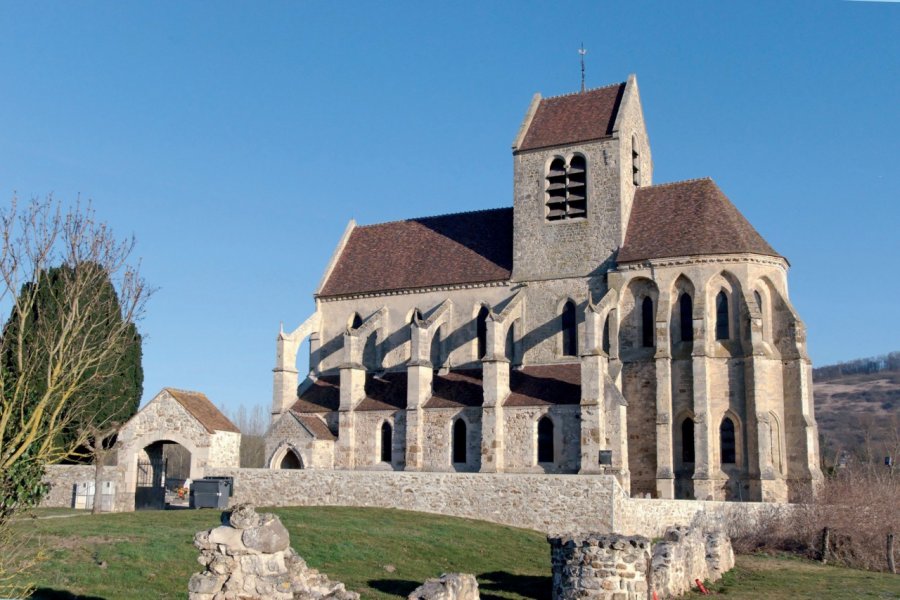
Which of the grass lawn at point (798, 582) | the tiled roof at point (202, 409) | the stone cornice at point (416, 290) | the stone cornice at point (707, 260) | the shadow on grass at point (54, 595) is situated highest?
the stone cornice at point (707, 260)

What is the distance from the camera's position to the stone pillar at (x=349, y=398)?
3906 centimetres

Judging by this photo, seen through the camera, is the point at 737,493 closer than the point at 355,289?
Yes

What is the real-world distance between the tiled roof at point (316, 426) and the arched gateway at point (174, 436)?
186 inches

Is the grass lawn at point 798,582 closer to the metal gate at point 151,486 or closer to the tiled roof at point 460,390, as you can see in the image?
the tiled roof at point 460,390

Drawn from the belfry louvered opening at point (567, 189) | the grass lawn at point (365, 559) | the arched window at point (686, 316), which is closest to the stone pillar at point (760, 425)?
the arched window at point (686, 316)

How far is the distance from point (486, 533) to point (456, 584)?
12576 mm

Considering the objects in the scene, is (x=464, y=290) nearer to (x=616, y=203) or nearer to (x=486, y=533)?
(x=616, y=203)

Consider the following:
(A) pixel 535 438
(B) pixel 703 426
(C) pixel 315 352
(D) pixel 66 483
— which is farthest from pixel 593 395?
(D) pixel 66 483

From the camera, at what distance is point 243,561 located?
1205cm

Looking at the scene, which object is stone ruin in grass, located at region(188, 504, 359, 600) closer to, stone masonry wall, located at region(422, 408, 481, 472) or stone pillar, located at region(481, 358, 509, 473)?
stone pillar, located at region(481, 358, 509, 473)

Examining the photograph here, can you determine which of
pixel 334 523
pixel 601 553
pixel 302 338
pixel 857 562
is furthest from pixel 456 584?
pixel 302 338

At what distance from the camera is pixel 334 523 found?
84.4ft

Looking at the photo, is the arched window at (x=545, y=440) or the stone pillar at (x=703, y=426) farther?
the arched window at (x=545, y=440)

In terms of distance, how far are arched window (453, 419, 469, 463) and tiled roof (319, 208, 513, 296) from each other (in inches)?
267
